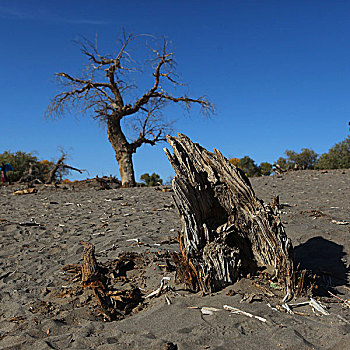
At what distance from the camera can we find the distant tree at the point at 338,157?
24.8 m

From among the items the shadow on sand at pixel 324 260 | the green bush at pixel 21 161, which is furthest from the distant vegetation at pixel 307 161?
the shadow on sand at pixel 324 260

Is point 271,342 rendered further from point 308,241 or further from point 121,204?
point 121,204

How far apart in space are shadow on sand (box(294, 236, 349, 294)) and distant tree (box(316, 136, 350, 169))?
21.7m

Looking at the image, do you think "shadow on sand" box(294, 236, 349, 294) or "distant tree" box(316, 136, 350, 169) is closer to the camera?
"shadow on sand" box(294, 236, 349, 294)

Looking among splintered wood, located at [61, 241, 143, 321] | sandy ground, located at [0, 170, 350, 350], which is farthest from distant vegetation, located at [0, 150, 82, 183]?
splintered wood, located at [61, 241, 143, 321]

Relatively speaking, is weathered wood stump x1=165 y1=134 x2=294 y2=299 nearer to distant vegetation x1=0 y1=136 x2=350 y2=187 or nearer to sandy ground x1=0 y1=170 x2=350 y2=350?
sandy ground x1=0 y1=170 x2=350 y2=350

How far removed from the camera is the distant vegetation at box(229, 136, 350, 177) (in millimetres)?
25006

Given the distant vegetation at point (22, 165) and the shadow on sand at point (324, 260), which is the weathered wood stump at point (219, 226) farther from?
the distant vegetation at point (22, 165)

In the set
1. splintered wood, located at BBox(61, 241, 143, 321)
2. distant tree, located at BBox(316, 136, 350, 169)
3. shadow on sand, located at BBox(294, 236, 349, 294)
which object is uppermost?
distant tree, located at BBox(316, 136, 350, 169)

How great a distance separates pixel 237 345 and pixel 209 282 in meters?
0.91

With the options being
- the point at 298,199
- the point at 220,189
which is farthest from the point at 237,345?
the point at 298,199

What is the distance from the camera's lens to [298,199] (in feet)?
31.9

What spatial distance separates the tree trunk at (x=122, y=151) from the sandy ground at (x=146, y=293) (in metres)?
7.87

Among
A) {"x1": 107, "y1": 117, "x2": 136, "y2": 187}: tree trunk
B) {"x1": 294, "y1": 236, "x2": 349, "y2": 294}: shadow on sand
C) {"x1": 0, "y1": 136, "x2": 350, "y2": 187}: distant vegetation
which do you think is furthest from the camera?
{"x1": 0, "y1": 136, "x2": 350, "y2": 187}: distant vegetation
